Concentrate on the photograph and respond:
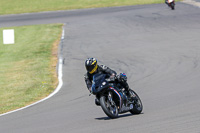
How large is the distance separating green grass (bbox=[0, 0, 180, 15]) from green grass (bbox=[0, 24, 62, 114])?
34.4 ft

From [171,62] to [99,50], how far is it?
5551 mm

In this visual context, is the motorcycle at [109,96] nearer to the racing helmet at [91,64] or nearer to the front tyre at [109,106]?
the front tyre at [109,106]

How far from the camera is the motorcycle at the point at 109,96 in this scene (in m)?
9.80

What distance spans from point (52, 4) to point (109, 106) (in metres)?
40.8

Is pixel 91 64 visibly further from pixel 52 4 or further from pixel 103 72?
pixel 52 4

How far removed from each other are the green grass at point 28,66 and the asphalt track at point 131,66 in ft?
2.70

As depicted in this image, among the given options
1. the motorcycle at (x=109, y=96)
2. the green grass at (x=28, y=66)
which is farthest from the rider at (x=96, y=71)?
the green grass at (x=28, y=66)

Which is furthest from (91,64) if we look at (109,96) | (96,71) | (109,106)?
(109,106)

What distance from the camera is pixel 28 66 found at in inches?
885

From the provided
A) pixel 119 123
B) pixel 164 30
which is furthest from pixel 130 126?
pixel 164 30

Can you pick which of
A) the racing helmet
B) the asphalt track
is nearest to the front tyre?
the asphalt track

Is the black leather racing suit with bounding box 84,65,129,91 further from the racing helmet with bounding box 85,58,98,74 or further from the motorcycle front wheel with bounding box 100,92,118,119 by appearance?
the motorcycle front wheel with bounding box 100,92,118,119

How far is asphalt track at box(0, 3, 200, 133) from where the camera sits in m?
9.46

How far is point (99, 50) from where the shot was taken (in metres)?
24.4
